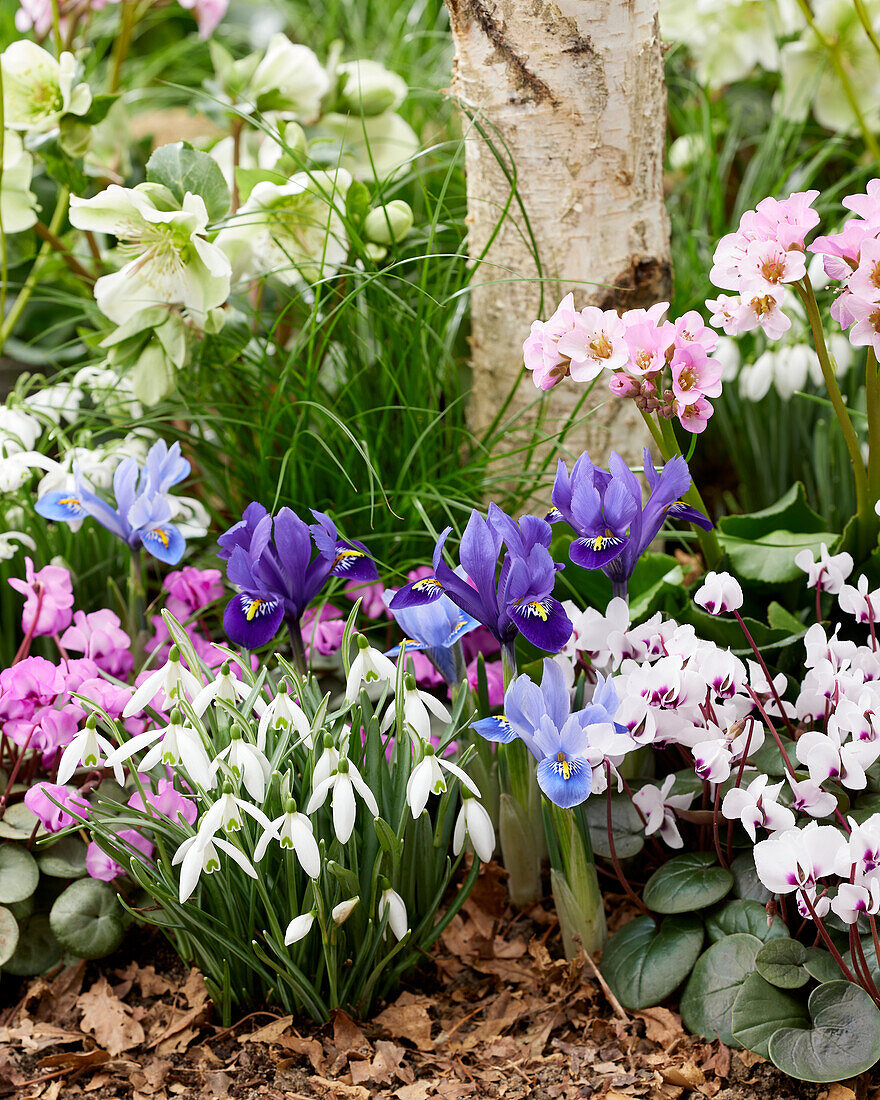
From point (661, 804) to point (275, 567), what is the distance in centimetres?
59

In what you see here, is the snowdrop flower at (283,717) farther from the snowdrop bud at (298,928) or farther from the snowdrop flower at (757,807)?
the snowdrop flower at (757,807)

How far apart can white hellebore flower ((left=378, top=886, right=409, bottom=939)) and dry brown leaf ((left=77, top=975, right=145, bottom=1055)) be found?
1.36ft

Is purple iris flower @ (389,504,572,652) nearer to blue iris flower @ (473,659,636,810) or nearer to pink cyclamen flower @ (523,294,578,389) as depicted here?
blue iris flower @ (473,659,636,810)

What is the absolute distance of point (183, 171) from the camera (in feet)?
5.48

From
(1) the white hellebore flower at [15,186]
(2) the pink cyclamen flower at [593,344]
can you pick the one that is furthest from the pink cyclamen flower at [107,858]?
(1) the white hellebore flower at [15,186]

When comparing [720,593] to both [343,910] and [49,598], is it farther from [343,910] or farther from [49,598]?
[49,598]

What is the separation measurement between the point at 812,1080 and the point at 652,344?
33.7 inches

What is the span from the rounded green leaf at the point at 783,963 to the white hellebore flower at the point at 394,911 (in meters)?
0.42

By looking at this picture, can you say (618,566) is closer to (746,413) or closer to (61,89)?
→ (746,413)

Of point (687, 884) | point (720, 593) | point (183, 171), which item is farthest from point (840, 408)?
point (183, 171)

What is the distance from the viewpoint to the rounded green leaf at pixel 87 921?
135 centimetres

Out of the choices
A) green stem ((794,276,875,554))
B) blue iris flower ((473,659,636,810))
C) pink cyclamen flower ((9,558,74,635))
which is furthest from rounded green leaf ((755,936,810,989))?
pink cyclamen flower ((9,558,74,635))

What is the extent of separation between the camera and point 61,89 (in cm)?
180

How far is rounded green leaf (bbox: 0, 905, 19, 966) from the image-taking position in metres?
1.34
